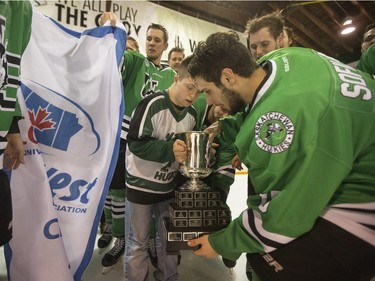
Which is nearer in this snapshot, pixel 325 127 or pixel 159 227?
pixel 325 127

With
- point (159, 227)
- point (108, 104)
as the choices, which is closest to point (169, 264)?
point (159, 227)

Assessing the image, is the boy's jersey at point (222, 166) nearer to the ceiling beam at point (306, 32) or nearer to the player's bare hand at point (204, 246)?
the player's bare hand at point (204, 246)

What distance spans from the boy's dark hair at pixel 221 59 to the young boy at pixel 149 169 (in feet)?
1.27

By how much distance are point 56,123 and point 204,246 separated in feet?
2.77

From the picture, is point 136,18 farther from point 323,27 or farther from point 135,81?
point 323,27

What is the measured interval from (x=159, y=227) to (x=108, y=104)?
66 cm

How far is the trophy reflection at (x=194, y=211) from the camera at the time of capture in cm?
91

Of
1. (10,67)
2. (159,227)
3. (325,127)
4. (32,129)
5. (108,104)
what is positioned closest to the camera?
(325,127)

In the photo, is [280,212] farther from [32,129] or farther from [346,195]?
[32,129]

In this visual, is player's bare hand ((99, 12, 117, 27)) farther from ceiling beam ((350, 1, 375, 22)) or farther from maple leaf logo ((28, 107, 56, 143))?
ceiling beam ((350, 1, 375, 22))

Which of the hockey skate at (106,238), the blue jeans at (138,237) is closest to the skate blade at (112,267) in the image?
the hockey skate at (106,238)

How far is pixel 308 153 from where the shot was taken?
651 millimetres

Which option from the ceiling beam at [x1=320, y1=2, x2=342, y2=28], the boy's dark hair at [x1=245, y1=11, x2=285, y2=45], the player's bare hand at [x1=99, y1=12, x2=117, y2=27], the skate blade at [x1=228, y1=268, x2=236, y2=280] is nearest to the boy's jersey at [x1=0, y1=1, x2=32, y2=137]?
the player's bare hand at [x1=99, y1=12, x2=117, y2=27]

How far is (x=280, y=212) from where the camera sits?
68cm
